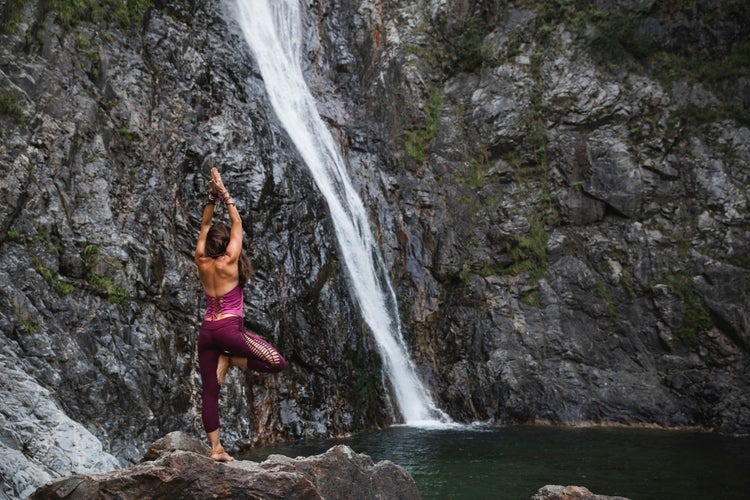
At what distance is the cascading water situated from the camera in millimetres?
13734

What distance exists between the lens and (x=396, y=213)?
54.1 feet

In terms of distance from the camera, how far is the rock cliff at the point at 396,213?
27.8 ft

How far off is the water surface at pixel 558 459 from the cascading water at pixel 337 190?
1576 mm

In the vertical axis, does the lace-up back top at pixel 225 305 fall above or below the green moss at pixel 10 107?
below

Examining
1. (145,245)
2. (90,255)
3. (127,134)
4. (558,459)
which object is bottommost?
(558,459)

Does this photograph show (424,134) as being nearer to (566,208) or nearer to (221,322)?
(566,208)

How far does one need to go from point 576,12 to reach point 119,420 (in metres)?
16.7

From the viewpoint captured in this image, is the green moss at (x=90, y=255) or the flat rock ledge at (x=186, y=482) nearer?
the flat rock ledge at (x=186, y=482)

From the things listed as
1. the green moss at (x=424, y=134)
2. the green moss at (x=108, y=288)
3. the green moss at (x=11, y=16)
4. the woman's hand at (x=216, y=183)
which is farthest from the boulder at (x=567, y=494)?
the green moss at (x=424, y=134)

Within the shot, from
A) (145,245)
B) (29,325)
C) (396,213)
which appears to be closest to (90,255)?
(145,245)

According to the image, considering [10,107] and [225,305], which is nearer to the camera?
[225,305]

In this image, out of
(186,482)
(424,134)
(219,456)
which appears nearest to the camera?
(186,482)

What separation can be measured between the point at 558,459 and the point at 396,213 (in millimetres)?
8409

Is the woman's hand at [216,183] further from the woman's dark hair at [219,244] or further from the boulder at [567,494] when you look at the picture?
the boulder at [567,494]
